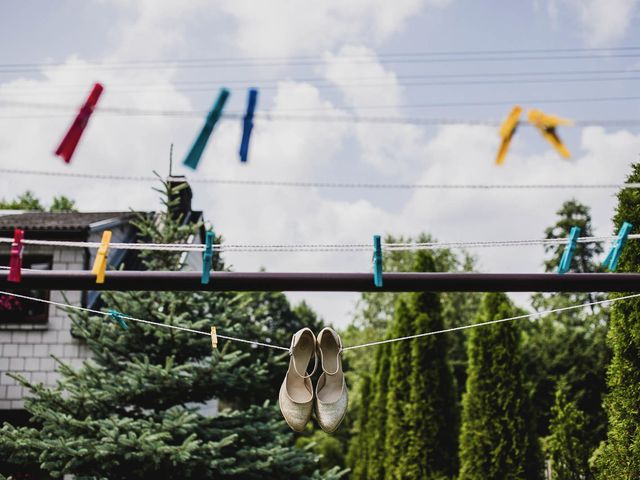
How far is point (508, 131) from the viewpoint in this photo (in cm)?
306

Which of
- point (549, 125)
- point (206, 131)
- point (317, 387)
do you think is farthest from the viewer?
point (317, 387)

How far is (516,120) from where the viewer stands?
3039mm

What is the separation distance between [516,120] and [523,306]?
30.1m

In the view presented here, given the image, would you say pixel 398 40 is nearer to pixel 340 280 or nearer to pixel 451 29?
pixel 451 29

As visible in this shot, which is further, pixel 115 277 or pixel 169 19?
pixel 169 19

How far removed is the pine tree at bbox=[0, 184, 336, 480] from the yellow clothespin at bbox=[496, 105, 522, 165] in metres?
5.43

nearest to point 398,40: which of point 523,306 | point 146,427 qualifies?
point 146,427

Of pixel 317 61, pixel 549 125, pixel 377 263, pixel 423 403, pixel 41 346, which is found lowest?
pixel 423 403

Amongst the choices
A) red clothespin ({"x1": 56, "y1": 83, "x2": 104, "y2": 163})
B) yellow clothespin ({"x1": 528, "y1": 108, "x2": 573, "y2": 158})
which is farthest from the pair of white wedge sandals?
yellow clothespin ({"x1": 528, "y1": 108, "x2": 573, "y2": 158})

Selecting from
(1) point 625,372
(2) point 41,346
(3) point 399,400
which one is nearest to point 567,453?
(3) point 399,400

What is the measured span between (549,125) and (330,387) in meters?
2.76

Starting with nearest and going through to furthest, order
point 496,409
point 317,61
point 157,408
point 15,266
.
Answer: point 15,266, point 317,61, point 157,408, point 496,409

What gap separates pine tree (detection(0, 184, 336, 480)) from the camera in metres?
7.73

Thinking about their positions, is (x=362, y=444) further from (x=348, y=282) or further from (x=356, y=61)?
(x=356, y=61)
